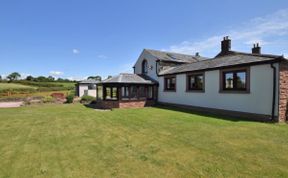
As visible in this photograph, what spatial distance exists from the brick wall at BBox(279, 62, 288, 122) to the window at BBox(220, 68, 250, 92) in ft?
5.30

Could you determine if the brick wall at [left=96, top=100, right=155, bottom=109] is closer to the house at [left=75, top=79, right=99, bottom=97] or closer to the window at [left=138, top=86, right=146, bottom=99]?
the window at [left=138, top=86, right=146, bottom=99]

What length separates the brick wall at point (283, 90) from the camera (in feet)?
30.7

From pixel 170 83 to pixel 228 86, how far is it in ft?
22.9

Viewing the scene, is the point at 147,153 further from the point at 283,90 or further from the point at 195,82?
the point at 195,82

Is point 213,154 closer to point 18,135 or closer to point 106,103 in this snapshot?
point 18,135

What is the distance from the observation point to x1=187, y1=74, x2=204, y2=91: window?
14238 millimetres

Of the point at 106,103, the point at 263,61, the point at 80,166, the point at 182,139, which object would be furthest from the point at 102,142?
the point at 106,103

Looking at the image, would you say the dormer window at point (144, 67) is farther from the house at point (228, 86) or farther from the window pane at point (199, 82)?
the window pane at point (199, 82)

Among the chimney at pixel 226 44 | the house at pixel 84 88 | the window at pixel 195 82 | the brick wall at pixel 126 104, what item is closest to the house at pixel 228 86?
the window at pixel 195 82

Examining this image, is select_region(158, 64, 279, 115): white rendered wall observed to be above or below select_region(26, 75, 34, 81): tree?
below

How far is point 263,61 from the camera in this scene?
382 inches

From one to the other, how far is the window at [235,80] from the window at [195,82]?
2.07 metres

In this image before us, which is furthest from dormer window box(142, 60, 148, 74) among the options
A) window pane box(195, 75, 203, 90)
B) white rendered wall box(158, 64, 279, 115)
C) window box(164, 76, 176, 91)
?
window pane box(195, 75, 203, 90)

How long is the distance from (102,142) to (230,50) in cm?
2030
